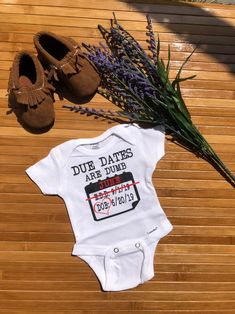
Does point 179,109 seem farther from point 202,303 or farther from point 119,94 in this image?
point 202,303

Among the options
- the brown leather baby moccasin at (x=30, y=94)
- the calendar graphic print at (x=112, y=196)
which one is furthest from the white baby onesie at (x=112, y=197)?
the brown leather baby moccasin at (x=30, y=94)

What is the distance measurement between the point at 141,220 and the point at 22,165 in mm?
482

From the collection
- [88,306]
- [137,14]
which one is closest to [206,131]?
[137,14]

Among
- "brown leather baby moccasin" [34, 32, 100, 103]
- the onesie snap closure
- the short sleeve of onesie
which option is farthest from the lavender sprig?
the onesie snap closure

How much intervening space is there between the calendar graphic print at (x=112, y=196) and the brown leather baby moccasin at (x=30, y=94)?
30 centimetres

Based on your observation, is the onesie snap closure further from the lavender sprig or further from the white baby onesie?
the lavender sprig

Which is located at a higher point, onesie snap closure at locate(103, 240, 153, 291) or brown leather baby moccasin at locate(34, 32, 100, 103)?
brown leather baby moccasin at locate(34, 32, 100, 103)

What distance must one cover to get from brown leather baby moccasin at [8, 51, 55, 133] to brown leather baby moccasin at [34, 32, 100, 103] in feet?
0.14

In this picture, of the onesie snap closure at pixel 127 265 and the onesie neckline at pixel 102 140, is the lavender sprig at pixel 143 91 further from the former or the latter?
the onesie snap closure at pixel 127 265

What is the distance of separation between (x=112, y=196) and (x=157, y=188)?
0.57ft

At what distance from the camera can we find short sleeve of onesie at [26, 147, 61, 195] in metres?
1.49

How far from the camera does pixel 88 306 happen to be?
1474 mm

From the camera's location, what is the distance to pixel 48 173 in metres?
1.50

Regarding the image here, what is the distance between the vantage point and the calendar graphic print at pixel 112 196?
58.7 inches
